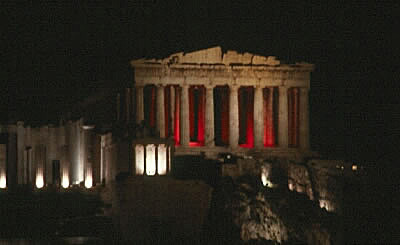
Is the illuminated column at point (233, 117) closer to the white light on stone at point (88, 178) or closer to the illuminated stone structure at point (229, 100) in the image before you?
the illuminated stone structure at point (229, 100)

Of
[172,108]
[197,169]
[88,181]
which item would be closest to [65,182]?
[88,181]

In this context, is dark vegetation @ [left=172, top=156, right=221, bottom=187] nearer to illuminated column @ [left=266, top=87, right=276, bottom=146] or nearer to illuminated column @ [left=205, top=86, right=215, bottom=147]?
illuminated column @ [left=205, top=86, right=215, bottom=147]

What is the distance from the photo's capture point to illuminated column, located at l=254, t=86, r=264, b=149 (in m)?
45.8

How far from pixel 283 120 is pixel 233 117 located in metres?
3.63

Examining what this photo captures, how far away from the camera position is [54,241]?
107 ft

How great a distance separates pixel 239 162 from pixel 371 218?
902 cm

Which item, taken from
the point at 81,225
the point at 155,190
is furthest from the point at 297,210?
the point at 81,225

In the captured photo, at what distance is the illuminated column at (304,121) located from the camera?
46.5 meters

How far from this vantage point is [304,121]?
46.9 metres

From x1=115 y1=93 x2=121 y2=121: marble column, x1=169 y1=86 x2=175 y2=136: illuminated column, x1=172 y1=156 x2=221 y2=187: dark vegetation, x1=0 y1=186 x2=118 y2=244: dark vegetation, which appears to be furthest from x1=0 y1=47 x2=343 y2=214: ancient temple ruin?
x1=0 y1=186 x2=118 y2=244: dark vegetation

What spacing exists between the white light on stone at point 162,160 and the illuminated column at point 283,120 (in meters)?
11.8

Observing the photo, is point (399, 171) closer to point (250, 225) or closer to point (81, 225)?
point (250, 225)

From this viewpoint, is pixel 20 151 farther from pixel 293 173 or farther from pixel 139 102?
pixel 293 173

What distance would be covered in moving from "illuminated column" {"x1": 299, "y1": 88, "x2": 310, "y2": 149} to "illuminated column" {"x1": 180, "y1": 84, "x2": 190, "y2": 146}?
8179 mm
